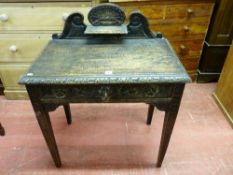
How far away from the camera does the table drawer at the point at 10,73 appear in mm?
1553

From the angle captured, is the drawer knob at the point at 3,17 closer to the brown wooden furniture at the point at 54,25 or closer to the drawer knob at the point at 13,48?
the brown wooden furniture at the point at 54,25

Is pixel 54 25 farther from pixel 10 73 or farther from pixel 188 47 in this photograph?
pixel 188 47

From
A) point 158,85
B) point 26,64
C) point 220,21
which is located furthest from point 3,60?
point 220,21

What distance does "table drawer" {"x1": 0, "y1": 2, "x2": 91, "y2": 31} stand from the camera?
4.30ft

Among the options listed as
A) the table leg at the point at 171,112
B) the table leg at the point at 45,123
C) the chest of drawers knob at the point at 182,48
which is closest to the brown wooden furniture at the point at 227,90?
the chest of drawers knob at the point at 182,48

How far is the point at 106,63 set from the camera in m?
0.89

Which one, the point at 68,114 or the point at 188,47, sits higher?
the point at 188,47

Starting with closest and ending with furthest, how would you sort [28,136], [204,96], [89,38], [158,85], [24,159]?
[158,85] < [89,38] < [24,159] < [28,136] < [204,96]

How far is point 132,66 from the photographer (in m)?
0.86

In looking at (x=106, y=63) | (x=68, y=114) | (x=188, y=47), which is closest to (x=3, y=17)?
(x=68, y=114)

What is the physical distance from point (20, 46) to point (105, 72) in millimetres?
959

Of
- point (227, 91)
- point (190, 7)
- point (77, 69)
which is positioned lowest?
point (227, 91)

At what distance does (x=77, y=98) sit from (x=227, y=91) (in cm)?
129

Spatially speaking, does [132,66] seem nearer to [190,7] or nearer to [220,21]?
[190,7]
